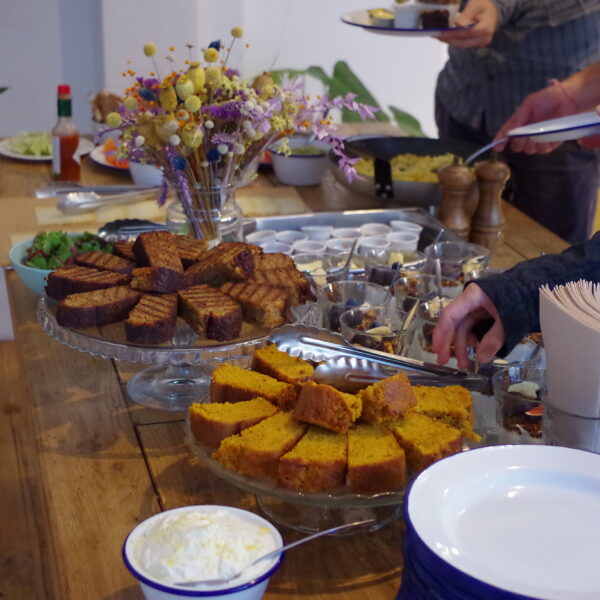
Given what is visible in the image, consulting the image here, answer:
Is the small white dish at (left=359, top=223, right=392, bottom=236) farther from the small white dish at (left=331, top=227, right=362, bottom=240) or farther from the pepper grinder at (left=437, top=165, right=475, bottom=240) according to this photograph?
the pepper grinder at (left=437, top=165, right=475, bottom=240)

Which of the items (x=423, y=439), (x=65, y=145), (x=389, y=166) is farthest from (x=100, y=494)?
(x=65, y=145)

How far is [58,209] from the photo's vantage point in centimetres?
224

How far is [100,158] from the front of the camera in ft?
8.95

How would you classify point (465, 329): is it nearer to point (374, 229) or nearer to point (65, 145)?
point (374, 229)

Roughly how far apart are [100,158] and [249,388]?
69.0 inches

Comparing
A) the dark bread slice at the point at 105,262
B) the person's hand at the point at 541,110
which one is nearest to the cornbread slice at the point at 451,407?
the dark bread slice at the point at 105,262

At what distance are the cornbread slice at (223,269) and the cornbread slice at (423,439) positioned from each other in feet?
1.49

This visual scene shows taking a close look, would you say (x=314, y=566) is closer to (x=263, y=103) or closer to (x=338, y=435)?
(x=338, y=435)

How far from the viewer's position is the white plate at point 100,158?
8.72ft

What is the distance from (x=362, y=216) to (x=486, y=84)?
0.92 meters

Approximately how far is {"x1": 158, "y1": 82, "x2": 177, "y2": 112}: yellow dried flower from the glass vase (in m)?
0.19

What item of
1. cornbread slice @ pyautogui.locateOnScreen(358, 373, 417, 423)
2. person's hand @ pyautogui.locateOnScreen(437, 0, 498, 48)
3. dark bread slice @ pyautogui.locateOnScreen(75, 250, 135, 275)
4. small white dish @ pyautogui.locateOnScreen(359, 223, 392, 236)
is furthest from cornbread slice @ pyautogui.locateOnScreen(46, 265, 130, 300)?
person's hand @ pyautogui.locateOnScreen(437, 0, 498, 48)

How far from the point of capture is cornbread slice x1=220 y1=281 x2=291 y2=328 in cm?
133

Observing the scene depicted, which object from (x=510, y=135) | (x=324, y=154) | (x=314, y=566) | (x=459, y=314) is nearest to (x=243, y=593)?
(x=314, y=566)
